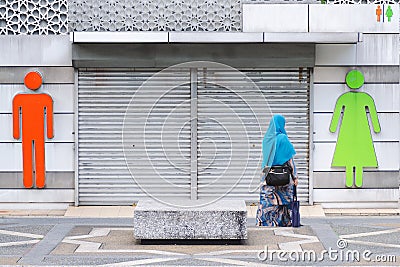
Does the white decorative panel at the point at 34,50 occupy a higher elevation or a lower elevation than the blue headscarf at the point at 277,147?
higher

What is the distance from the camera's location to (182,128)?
15.0 meters

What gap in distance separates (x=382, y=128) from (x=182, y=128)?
3.52 m

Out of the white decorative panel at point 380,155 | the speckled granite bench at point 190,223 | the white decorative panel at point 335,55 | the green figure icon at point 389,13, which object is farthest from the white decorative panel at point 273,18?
the speckled granite bench at point 190,223

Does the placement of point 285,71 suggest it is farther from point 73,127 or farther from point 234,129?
point 73,127

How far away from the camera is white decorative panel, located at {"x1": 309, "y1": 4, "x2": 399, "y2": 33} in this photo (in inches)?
582

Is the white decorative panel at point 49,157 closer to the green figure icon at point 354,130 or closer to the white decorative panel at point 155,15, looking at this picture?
the white decorative panel at point 155,15

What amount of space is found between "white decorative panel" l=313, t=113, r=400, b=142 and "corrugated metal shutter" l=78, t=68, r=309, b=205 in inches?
8.2

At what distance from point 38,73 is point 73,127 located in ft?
3.67

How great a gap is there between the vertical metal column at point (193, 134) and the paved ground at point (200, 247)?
7.66ft

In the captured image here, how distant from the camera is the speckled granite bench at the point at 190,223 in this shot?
1042cm

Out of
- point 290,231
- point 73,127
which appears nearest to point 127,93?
point 73,127

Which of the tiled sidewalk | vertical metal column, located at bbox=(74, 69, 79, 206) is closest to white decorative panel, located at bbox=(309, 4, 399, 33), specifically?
the tiled sidewalk

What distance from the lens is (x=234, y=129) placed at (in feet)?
49.1

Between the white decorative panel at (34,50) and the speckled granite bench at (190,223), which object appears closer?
the speckled granite bench at (190,223)
